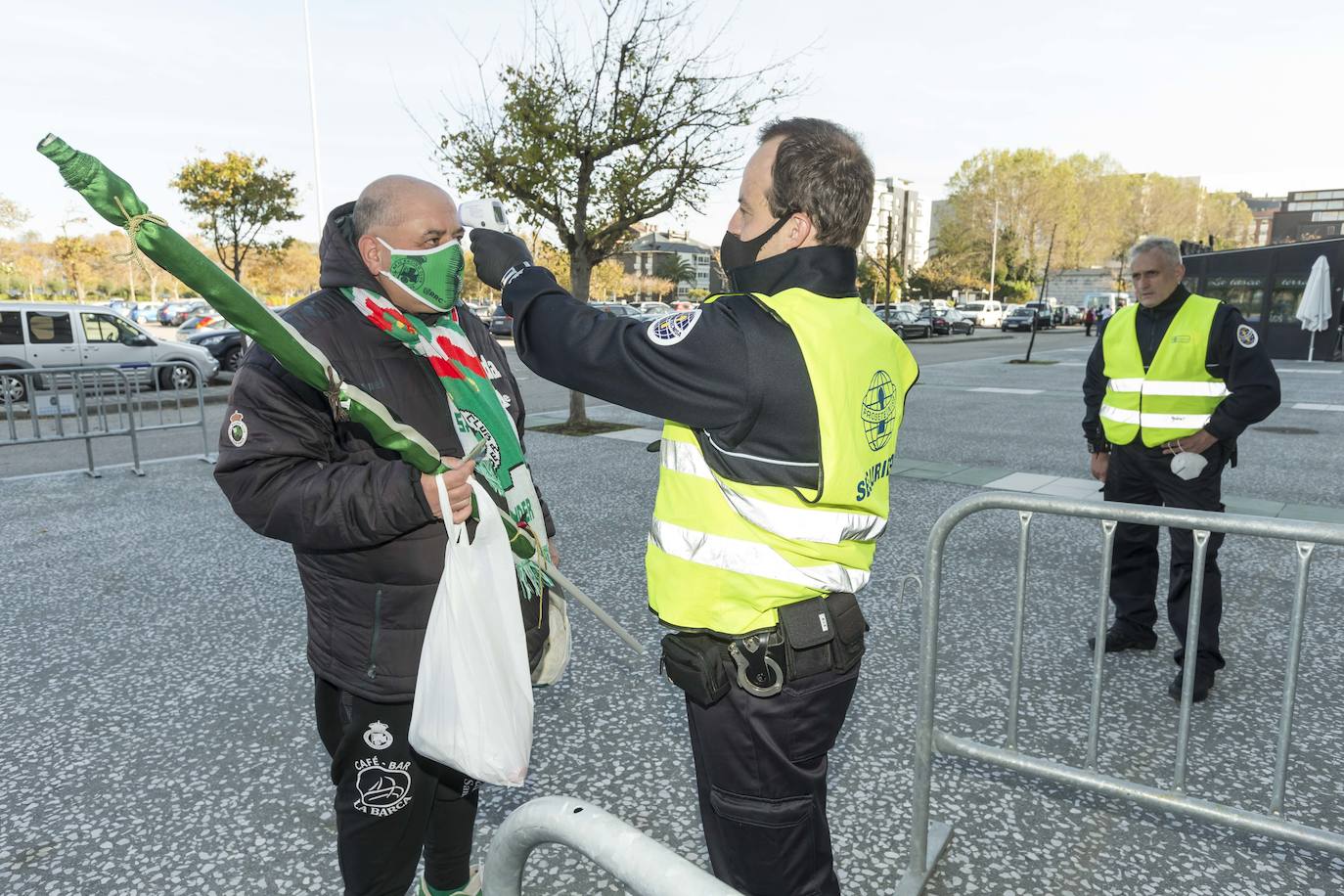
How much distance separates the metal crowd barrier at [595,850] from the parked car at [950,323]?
3980cm

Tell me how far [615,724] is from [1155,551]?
253 cm

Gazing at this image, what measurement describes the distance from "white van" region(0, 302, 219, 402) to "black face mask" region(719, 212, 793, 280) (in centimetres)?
1282

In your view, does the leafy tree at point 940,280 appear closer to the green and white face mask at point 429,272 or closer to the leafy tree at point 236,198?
the leafy tree at point 236,198

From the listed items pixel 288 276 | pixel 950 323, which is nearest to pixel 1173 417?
pixel 950 323

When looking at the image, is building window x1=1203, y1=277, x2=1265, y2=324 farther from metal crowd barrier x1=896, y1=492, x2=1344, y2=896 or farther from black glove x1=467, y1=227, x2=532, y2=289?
black glove x1=467, y1=227, x2=532, y2=289

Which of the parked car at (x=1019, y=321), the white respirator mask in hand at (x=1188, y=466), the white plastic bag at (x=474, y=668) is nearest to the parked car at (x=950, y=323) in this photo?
the parked car at (x=1019, y=321)

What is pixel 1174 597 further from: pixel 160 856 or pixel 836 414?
pixel 160 856

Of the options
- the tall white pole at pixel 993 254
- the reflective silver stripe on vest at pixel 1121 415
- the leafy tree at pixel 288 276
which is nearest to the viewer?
the reflective silver stripe on vest at pixel 1121 415

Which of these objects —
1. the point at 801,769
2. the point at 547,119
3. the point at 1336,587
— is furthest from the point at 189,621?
the point at 547,119

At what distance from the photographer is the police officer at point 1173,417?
11.5 ft

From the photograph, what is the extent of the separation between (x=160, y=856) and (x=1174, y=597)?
3.84 meters

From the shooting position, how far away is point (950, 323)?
40094mm

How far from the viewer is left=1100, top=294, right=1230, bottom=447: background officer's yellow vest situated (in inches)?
142

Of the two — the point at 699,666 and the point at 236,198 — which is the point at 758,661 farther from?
the point at 236,198
